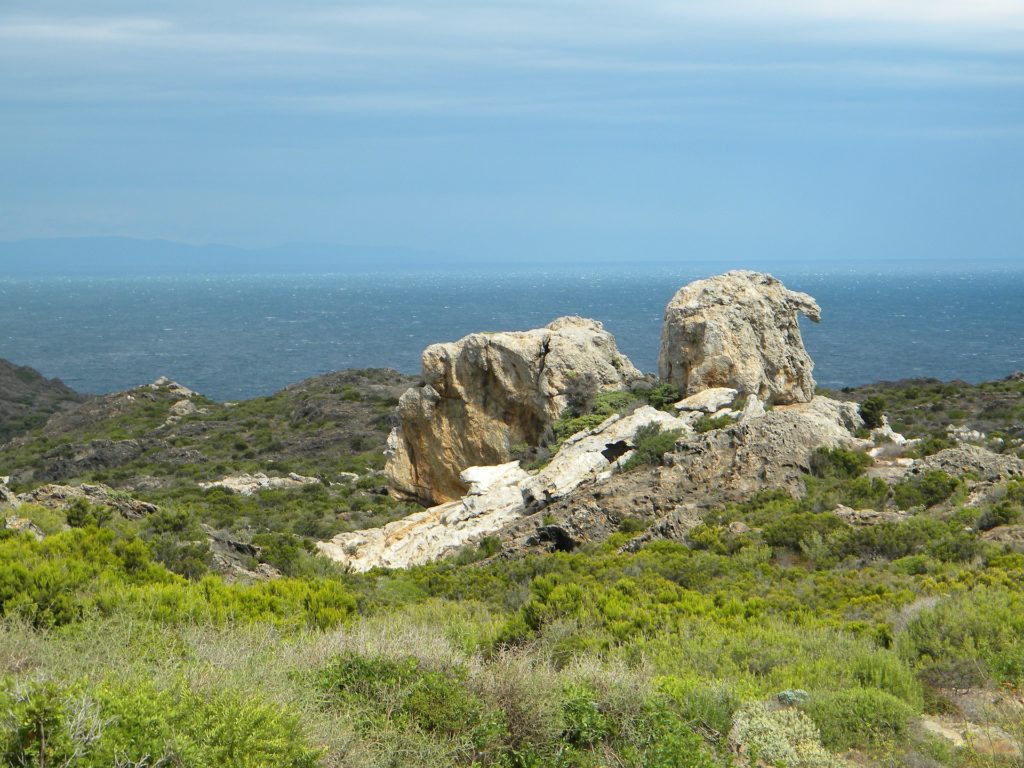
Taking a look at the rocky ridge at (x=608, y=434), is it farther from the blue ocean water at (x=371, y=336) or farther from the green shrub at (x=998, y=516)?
the blue ocean water at (x=371, y=336)

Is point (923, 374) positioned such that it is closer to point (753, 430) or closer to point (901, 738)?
point (753, 430)

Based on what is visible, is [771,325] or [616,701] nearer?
[616,701]

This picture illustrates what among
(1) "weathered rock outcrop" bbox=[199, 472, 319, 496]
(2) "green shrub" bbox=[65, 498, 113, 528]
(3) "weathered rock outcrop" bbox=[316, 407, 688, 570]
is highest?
(2) "green shrub" bbox=[65, 498, 113, 528]

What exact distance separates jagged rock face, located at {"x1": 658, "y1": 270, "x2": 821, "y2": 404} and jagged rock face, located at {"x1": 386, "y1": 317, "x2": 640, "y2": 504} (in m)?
2.12

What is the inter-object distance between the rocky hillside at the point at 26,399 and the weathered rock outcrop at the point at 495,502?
124 feet

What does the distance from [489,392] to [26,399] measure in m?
45.7

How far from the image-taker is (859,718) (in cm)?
730

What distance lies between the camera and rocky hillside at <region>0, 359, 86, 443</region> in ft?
181

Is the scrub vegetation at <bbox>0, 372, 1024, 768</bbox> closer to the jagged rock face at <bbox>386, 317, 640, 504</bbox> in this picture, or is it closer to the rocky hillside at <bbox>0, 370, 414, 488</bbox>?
the jagged rock face at <bbox>386, 317, 640, 504</bbox>

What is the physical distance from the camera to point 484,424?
25156mm

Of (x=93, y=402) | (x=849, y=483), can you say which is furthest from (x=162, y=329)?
(x=849, y=483)

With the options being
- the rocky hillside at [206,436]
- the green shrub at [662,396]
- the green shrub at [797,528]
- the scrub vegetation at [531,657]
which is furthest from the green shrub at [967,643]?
the rocky hillside at [206,436]

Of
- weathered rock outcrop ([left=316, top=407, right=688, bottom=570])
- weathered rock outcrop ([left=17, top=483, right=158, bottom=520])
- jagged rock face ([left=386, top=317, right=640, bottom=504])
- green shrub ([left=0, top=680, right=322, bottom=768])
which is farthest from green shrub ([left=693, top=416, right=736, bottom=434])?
green shrub ([left=0, top=680, right=322, bottom=768])

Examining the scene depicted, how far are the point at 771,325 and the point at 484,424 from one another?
705 centimetres
